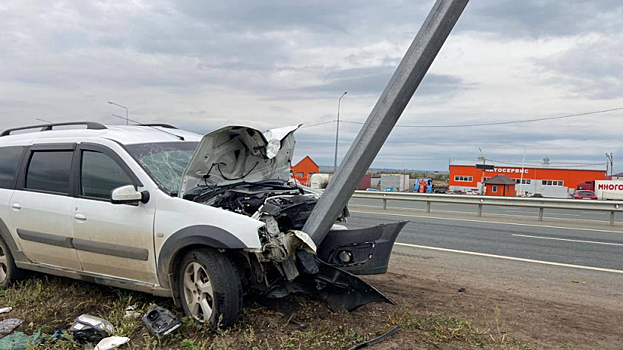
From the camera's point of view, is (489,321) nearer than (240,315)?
No

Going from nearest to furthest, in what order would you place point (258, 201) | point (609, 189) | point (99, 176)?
point (258, 201)
point (99, 176)
point (609, 189)

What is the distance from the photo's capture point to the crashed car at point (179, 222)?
4.09m

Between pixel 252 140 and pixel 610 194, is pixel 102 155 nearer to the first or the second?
pixel 252 140

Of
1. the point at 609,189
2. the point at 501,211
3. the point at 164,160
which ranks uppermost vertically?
the point at 164,160

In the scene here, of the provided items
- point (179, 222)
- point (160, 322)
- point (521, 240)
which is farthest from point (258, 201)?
point (521, 240)

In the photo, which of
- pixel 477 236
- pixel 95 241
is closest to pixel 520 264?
pixel 477 236

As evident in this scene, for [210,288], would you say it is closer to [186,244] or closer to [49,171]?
[186,244]

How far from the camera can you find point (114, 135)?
16.4 feet

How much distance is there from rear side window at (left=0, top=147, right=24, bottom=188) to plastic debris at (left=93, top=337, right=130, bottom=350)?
2545 mm

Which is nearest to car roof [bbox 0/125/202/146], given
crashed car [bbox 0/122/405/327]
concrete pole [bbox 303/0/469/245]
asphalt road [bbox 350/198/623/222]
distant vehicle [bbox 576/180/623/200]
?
→ crashed car [bbox 0/122/405/327]

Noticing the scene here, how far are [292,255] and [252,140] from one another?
1362 millimetres

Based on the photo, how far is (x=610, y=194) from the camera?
48062 millimetres

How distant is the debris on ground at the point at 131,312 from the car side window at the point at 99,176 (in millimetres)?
1062

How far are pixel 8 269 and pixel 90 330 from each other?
2.09 meters
